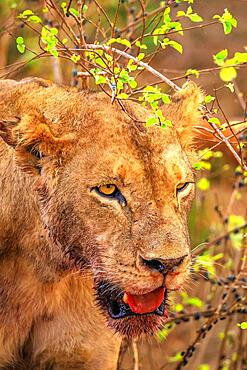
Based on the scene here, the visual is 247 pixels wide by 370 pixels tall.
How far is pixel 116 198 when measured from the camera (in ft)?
12.6

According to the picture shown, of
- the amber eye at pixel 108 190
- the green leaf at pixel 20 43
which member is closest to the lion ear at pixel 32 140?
the amber eye at pixel 108 190

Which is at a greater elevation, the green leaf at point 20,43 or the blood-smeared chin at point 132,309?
the green leaf at point 20,43

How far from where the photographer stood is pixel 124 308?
400 centimetres

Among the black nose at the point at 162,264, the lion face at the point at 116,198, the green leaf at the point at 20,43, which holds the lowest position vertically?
the black nose at the point at 162,264

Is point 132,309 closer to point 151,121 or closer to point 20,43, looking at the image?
point 151,121

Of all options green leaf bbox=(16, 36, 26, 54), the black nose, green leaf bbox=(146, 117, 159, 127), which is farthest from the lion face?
green leaf bbox=(16, 36, 26, 54)

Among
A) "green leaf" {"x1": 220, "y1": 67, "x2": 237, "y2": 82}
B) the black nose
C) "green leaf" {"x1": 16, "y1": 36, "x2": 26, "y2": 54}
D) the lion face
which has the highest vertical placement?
"green leaf" {"x1": 16, "y1": 36, "x2": 26, "y2": 54}

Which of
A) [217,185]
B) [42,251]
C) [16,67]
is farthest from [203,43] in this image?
[42,251]

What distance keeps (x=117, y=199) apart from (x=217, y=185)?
19.5 feet

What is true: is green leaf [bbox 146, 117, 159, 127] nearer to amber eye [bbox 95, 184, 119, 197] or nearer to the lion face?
the lion face

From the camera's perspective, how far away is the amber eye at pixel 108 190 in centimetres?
385

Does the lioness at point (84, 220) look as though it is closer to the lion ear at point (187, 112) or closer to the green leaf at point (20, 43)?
the lion ear at point (187, 112)

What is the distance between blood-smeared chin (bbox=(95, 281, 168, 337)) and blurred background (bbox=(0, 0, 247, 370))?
0.27 metres

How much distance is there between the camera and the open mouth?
3895mm
